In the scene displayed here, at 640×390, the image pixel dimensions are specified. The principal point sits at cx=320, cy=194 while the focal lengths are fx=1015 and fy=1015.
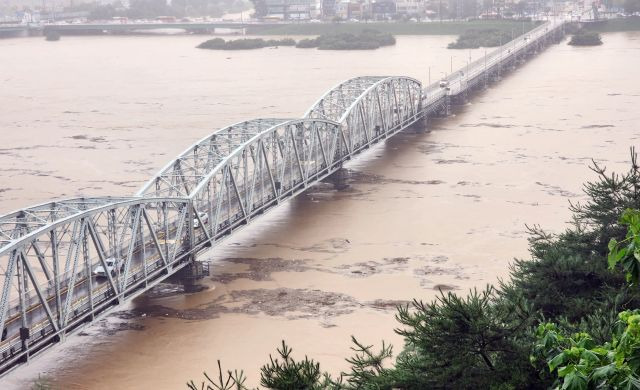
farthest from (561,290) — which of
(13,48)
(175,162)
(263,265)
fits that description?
(13,48)

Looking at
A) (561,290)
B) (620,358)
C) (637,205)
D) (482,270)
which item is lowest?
(482,270)

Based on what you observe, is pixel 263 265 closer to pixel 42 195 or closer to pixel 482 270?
pixel 482 270

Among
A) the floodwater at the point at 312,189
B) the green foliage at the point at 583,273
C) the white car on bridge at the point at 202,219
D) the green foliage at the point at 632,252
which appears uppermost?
the green foliage at the point at 632,252

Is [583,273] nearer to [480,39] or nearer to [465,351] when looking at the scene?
[465,351]

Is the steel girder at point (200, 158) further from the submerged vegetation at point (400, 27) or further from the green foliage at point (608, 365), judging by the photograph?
the submerged vegetation at point (400, 27)

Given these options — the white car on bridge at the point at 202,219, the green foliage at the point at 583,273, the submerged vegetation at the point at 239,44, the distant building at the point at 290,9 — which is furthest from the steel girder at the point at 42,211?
the distant building at the point at 290,9

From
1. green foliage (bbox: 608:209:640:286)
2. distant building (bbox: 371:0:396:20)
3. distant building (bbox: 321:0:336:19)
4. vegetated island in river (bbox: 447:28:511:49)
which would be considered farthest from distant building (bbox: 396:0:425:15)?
green foliage (bbox: 608:209:640:286)

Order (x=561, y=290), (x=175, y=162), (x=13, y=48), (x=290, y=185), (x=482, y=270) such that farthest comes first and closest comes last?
(x=13, y=48) < (x=290, y=185) < (x=175, y=162) < (x=482, y=270) < (x=561, y=290)
